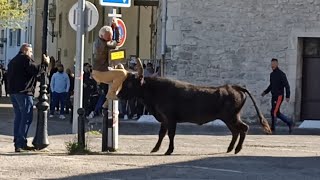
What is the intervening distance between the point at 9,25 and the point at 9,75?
21212 mm

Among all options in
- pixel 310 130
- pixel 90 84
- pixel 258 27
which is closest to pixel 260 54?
pixel 258 27

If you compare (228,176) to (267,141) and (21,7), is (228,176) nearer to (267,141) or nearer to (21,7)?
(267,141)

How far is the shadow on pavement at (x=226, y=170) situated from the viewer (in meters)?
12.2

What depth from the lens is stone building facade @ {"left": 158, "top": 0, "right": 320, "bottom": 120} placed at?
24.9 metres

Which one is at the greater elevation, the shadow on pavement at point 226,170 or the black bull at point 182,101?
the black bull at point 182,101

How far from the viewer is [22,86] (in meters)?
14.9

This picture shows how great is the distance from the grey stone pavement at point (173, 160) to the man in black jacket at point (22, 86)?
0.42 m

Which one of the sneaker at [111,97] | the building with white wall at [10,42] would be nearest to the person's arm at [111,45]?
the sneaker at [111,97]

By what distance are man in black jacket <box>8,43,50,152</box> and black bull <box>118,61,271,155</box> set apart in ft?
5.21

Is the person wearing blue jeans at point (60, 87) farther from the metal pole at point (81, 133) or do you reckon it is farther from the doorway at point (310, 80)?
the metal pole at point (81, 133)

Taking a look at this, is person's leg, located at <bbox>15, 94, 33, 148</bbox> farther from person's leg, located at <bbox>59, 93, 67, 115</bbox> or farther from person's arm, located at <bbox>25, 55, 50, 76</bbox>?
person's leg, located at <bbox>59, 93, 67, 115</bbox>

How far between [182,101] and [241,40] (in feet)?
33.9

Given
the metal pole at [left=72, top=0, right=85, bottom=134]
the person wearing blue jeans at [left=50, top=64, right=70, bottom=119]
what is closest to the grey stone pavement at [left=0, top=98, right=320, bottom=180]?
the metal pole at [left=72, top=0, right=85, bottom=134]

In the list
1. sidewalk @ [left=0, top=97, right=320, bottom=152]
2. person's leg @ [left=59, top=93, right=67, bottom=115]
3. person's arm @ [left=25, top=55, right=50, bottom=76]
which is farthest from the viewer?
person's leg @ [left=59, top=93, right=67, bottom=115]
